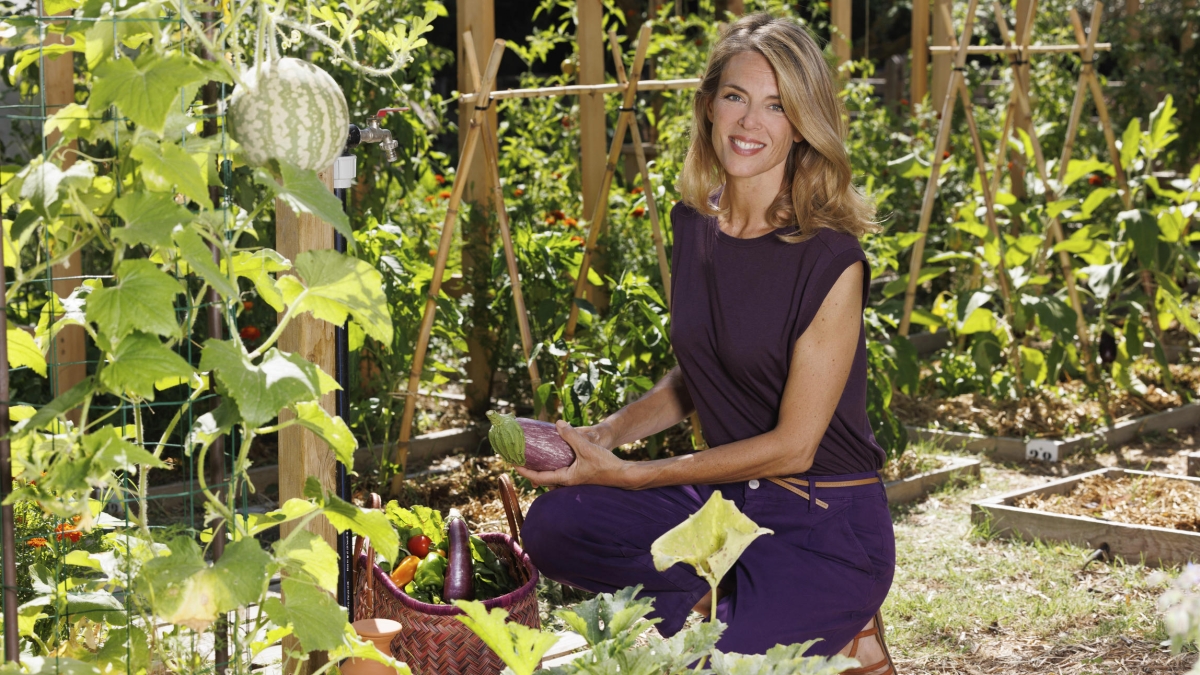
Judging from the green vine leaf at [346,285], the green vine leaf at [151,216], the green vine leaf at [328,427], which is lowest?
the green vine leaf at [328,427]

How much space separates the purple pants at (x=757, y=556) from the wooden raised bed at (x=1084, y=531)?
4.39 feet

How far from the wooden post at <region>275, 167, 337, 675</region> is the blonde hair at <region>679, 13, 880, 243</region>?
867mm

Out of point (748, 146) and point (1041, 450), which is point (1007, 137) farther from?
point (748, 146)

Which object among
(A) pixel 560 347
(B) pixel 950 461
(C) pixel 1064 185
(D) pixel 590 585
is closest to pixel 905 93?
(C) pixel 1064 185

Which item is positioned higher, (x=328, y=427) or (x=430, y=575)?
(x=328, y=427)

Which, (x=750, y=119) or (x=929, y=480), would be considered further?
(x=929, y=480)

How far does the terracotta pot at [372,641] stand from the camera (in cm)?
190

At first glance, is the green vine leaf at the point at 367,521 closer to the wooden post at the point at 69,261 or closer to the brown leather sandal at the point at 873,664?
the brown leather sandal at the point at 873,664

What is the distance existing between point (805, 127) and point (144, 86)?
55.7 inches

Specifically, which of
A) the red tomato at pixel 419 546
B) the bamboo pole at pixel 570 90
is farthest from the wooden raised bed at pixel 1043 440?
the red tomato at pixel 419 546

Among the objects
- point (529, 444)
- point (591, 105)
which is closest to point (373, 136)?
point (529, 444)

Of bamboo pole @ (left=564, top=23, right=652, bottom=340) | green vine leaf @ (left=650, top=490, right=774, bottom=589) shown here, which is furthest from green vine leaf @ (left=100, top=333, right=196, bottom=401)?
bamboo pole @ (left=564, top=23, right=652, bottom=340)

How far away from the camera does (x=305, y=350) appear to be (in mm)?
1947

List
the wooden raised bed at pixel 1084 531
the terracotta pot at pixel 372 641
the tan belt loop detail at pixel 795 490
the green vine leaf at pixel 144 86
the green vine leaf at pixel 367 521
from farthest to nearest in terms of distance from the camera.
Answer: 1. the wooden raised bed at pixel 1084 531
2. the tan belt loop detail at pixel 795 490
3. the terracotta pot at pixel 372 641
4. the green vine leaf at pixel 367 521
5. the green vine leaf at pixel 144 86
